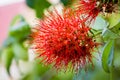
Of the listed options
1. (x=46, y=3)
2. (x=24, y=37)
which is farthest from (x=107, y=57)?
(x=24, y=37)

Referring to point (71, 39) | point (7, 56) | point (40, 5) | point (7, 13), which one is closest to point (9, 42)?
point (7, 56)

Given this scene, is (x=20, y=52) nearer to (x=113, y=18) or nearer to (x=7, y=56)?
(x=7, y=56)

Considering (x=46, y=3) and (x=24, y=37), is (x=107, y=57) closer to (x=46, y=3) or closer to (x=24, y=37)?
(x=46, y=3)

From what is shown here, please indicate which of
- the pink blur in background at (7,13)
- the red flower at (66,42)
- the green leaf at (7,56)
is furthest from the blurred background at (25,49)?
the pink blur in background at (7,13)

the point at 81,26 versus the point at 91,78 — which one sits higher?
the point at 81,26

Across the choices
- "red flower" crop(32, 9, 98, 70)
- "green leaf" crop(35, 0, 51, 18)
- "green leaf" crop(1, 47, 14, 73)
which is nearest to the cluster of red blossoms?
"red flower" crop(32, 9, 98, 70)

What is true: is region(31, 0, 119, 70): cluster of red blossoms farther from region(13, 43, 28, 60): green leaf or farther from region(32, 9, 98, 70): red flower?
region(13, 43, 28, 60): green leaf

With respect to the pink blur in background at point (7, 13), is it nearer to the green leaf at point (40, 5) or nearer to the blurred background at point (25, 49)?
the blurred background at point (25, 49)
